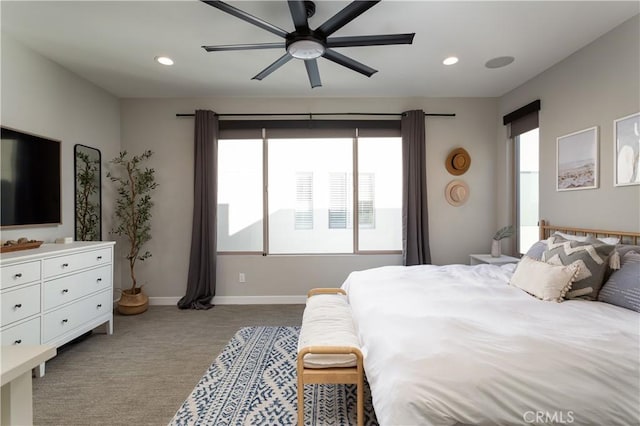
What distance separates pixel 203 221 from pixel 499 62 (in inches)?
153

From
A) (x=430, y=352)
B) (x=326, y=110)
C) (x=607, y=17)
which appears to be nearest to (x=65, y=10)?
(x=326, y=110)

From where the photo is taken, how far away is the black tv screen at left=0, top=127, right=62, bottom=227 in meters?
2.49

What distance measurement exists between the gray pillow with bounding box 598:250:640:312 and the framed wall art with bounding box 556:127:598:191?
947 millimetres

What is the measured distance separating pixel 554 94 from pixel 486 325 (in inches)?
114

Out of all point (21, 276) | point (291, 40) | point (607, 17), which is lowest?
point (21, 276)

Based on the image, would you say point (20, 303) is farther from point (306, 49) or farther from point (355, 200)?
point (355, 200)

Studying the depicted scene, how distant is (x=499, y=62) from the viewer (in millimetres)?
3014

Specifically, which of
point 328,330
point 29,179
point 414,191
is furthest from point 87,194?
point 414,191

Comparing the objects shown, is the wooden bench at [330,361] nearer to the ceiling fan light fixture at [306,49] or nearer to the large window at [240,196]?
the ceiling fan light fixture at [306,49]

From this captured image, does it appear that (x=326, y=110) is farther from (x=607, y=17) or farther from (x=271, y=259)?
(x=607, y=17)

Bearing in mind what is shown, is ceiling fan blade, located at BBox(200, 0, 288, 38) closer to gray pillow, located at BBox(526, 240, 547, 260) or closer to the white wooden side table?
the white wooden side table

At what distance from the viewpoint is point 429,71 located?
3223 mm
